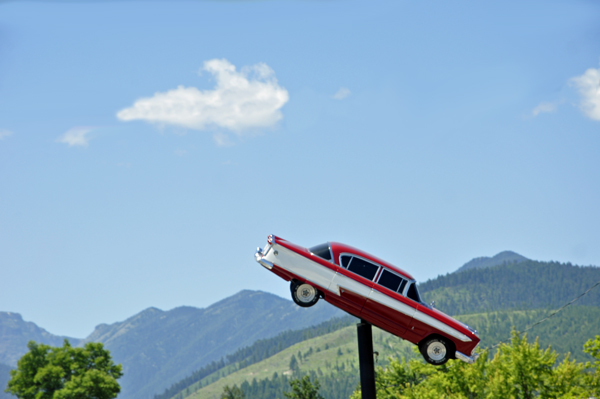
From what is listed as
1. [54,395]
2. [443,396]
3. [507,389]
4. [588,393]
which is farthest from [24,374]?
[588,393]

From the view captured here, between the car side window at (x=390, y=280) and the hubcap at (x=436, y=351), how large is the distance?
2.33 metres

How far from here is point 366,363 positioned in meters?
19.6

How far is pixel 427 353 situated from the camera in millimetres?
20312

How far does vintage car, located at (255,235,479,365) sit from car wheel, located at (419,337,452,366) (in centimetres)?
2

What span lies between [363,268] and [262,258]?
3.16 meters

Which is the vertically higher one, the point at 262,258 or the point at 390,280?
the point at 262,258

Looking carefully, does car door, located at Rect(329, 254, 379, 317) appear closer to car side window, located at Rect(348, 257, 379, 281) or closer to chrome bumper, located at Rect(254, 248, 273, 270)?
car side window, located at Rect(348, 257, 379, 281)

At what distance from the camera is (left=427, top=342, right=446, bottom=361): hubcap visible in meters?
20.3

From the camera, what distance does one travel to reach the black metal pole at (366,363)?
1939 cm

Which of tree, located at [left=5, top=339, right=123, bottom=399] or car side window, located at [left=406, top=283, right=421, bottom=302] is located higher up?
tree, located at [left=5, top=339, right=123, bottom=399]

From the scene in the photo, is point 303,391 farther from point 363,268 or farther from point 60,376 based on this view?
point 363,268

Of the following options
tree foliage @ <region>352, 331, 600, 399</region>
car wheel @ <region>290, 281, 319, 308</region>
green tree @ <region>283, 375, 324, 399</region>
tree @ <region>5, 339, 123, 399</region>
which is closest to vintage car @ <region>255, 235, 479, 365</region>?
car wheel @ <region>290, 281, 319, 308</region>

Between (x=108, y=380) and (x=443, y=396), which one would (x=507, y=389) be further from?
(x=108, y=380)

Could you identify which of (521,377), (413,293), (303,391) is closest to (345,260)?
(413,293)
